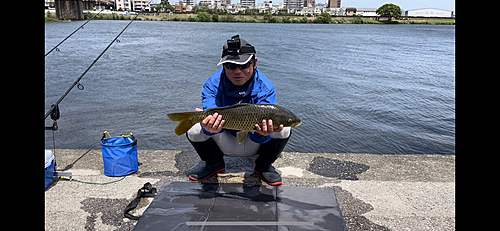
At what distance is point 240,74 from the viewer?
3102 mm

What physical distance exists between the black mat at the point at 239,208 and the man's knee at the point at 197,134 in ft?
1.33

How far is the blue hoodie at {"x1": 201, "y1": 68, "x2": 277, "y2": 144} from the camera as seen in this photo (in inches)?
126

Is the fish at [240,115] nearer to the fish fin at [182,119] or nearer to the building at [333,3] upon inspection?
the fish fin at [182,119]

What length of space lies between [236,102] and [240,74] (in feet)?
1.01

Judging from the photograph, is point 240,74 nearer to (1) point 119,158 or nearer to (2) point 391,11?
(1) point 119,158

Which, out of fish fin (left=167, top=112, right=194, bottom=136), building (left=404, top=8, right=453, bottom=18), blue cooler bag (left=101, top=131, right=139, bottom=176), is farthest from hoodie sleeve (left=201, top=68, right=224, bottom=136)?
building (left=404, top=8, right=453, bottom=18)

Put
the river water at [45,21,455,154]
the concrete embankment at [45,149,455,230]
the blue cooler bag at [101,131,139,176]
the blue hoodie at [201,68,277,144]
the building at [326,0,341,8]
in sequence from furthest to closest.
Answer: the building at [326,0,341,8]
the river water at [45,21,455,154]
the blue cooler bag at [101,131,139,176]
the blue hoodie at [201,68,277,144]
the concrete embankment at [45,149,455,230]

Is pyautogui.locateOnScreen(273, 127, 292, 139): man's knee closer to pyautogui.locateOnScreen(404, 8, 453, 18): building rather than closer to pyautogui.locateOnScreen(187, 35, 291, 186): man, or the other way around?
pyautogui.locateOnScreen(187, 35, 291, 186): man

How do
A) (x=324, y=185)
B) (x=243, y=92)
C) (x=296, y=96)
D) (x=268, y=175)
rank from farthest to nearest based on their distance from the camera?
(x=296, y=96)
(x=324, y=185)
(x=268, y=175)
(x=243, y=92)

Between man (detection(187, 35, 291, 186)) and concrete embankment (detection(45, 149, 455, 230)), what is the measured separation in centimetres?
18

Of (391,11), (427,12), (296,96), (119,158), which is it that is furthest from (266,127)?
(427,12)

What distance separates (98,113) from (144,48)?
554 inches
